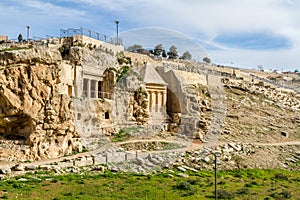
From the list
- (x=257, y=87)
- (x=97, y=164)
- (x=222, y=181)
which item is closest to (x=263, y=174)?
(x=222, y=181)

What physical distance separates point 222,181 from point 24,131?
32.1 ft

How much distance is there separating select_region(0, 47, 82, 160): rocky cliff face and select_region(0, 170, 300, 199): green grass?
2.93 metres

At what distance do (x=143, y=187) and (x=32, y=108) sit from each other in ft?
23.3

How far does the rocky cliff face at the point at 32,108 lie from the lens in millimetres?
17672

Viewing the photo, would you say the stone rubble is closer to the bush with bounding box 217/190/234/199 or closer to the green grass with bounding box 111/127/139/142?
the green grass with bounding box 111/127/139/142

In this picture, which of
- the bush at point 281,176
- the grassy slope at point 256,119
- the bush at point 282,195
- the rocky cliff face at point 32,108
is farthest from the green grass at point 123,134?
the bush at point 282,195

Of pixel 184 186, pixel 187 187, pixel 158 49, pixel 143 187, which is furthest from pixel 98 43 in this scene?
pixel 187 187

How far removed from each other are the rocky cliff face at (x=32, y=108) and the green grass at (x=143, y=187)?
293 cm

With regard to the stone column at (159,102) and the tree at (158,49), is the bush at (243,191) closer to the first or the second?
the stone column at (159,102)

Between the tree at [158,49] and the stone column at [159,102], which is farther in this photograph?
the tree at [158,49]

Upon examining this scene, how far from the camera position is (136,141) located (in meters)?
22.1

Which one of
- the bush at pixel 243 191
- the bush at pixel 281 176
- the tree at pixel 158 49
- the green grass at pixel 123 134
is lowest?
the bush at pixel 281 176

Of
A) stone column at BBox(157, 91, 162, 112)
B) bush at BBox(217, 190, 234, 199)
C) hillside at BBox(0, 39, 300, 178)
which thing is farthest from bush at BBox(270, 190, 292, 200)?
stone column at BBox(157, 91, 162, 112)

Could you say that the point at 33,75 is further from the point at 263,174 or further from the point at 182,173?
the point at 263,174
